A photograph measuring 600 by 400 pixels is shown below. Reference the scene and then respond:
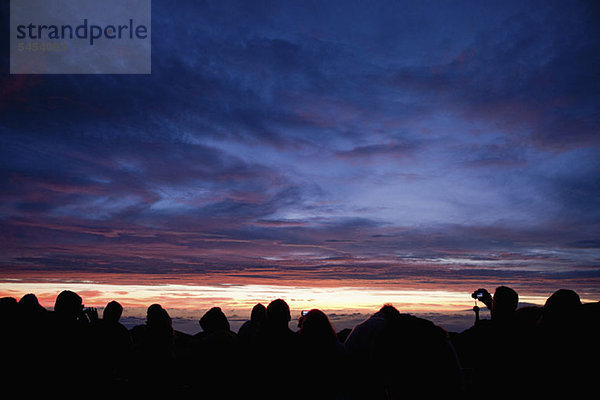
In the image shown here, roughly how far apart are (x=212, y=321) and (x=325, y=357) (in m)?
2.69

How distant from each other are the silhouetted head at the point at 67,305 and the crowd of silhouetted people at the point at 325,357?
24 cm

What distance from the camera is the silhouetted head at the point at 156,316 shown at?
17.7 feet

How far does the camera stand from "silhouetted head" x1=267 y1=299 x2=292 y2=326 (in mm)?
4832

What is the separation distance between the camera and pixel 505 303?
5027 millimetres

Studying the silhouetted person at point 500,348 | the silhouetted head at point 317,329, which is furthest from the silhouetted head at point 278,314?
the silhouetted person at point 500,348

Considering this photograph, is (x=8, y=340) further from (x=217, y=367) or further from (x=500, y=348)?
(x=500, y=348)

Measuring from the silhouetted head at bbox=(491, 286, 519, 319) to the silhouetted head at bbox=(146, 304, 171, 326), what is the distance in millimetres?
4343

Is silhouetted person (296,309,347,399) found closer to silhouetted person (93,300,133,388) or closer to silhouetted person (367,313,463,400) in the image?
silhouetted person (367,313,463,400)

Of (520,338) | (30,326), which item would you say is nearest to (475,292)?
(520,338)

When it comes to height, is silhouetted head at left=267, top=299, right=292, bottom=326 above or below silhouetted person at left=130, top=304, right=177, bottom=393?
above

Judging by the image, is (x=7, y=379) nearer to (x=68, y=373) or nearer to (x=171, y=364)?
(x=68, y=373)

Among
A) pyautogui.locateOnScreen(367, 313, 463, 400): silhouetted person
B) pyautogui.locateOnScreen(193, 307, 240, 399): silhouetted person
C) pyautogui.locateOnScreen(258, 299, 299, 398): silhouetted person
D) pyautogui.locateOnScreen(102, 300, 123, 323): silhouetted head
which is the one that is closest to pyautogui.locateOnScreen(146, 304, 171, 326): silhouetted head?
pyautogui.locateOnScreen(193, 307, 240, 399): silhouetted person

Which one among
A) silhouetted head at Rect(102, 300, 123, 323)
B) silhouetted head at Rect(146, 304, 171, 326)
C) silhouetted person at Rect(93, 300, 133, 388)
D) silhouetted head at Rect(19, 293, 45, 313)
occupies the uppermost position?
silhouetted head at Rect(19, 293, 45, 313)

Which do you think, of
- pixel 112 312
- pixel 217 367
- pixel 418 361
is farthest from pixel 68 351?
pixel 418 361
